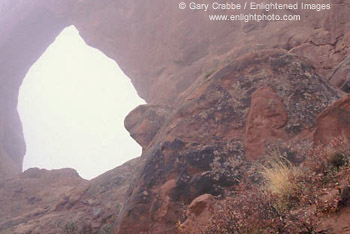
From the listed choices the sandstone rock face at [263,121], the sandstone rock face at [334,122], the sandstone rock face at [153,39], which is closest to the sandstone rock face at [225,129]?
the sandstone rock face at [263,121]

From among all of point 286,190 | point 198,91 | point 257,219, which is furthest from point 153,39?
point 257,219

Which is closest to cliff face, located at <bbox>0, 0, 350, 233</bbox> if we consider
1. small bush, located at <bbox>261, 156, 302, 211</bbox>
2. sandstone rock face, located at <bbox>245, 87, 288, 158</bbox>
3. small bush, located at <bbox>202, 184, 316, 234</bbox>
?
sandstone rock face, located at <bbox>245, 87, 288, 158</bbox>

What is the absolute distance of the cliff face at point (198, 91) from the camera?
6.00 m

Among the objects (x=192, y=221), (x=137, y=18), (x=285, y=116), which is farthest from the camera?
(x=137, y=18)

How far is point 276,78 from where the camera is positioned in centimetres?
700

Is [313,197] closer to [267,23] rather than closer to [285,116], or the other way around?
[285,116]

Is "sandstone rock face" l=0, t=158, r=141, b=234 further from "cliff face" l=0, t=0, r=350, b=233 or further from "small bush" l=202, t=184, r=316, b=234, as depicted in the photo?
A: "small bush" l=202, t=184, r=316, b=234

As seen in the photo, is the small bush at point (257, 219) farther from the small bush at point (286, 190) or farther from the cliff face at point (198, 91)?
the cliff face at point (198, 91)

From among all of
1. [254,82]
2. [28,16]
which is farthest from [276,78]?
[28,16]

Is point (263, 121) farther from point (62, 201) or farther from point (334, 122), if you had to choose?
point (62, 201)

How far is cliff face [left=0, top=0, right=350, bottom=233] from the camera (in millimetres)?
5996

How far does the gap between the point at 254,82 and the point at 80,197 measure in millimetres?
9976

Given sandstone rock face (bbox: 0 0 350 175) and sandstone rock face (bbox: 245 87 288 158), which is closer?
sandstone rock face (bbox: 245 87 288 158)

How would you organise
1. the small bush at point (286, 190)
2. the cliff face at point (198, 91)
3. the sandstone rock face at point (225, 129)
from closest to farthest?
the small bush at point (286, 190)
the sandstone rock face at point (225, 129)
the cliff face at point (198, 91)
